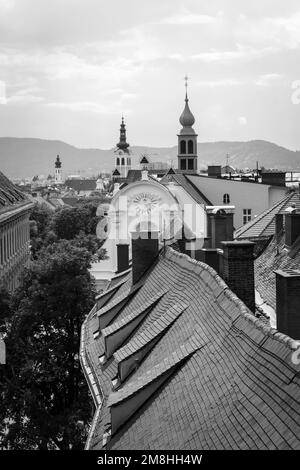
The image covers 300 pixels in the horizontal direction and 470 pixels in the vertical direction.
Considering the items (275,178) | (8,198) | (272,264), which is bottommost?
(272,264)

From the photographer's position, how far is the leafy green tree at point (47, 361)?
31406 millimetres

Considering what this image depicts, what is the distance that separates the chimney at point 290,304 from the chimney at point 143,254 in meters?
11.2

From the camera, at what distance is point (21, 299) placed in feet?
123

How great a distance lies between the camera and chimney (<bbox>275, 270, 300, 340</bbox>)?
16078mm

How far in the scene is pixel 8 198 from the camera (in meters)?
72.4

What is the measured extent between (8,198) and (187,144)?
3403 centimetres

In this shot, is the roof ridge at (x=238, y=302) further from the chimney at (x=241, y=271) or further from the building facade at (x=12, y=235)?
the building facade at (x=12, y=235)

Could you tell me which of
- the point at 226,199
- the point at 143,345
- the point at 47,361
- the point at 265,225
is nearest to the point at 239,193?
the point at 226,199

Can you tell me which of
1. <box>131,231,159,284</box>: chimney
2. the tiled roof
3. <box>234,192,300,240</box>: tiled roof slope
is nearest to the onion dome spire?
the tiled roof

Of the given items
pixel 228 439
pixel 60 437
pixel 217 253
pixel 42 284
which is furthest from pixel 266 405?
A: pixel 42 284

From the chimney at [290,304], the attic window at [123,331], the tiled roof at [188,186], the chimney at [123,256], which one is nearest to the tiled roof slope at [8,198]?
the tiled roof at [188,186]

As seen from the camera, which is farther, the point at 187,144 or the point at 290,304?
the point at 187,144

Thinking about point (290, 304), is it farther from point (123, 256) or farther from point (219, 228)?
point (123, 256)

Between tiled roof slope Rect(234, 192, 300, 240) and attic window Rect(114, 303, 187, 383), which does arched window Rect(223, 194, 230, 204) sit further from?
attic window Rect(114, 303, 187, 383)
